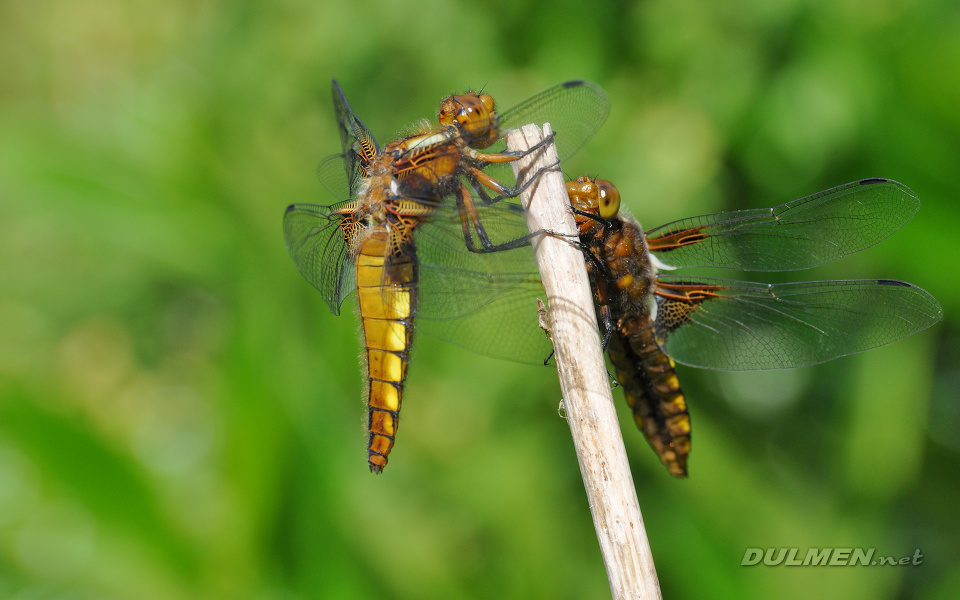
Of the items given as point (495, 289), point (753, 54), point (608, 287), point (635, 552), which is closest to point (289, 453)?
point (495, 289)

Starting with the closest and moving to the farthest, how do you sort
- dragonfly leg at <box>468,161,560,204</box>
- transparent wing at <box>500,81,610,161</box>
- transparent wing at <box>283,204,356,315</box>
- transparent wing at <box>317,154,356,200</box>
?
dragonfly leg at <box>468,161,560,204</box> < transparent wing at <box>500,81,610,161</box> < transparent wing at <box>283,204,356,315</box> < transparent wing at <box>317,154,356,200</box>

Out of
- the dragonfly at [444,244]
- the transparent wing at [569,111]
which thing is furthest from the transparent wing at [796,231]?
the dragonfly at [444,244]

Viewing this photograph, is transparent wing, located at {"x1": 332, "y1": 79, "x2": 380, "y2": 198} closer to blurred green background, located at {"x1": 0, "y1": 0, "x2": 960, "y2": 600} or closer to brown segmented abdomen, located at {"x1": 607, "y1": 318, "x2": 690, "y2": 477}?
blurred green background, located at {"x1": 0, "y1": 0, "x2": 960, "y2": 600}

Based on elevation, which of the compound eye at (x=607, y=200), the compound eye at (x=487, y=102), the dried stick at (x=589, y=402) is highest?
the compound eye at (x=487, y=102)

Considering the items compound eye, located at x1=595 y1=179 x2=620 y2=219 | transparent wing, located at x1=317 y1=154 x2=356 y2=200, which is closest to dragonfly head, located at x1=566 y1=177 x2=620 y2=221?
compound eye, located at x1=595 y1=179 x2=620 y2=219

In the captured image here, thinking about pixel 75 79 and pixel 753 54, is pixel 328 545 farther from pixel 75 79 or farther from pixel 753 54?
pixel 75 79

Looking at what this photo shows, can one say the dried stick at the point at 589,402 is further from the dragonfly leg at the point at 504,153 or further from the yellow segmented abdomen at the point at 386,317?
the yellow segmented abdomen at the point at 386,317
